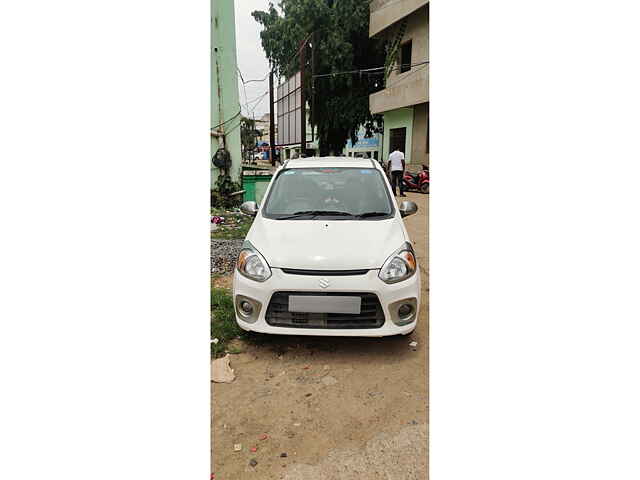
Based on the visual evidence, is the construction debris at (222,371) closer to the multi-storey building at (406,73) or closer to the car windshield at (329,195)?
the car windshield at (329,195)

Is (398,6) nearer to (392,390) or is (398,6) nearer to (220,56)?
(220,56)

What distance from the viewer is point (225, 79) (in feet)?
25.3

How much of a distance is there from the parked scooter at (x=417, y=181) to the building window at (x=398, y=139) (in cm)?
223

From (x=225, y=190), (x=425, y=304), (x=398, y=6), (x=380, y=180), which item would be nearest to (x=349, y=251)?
(x=380, y=180)

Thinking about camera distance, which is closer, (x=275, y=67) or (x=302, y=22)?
(x=302, y=22)

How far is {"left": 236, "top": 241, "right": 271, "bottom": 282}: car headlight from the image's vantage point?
2.62 meters

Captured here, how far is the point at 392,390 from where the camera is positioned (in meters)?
2.34

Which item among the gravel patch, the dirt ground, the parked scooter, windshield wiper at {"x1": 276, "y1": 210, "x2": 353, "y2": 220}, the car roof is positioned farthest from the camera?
the parked scooter

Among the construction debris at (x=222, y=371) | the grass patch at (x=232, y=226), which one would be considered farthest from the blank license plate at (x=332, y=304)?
the grass patch at (x=232, y=226)

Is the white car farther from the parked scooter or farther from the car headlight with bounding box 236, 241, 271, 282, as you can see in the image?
the parked scooter

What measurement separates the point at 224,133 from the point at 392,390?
7.13 metres

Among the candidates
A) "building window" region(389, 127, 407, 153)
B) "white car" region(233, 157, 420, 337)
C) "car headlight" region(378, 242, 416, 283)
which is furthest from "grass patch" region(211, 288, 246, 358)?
"building window" region(389, 127, 407, 153)

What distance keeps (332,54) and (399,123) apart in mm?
3796

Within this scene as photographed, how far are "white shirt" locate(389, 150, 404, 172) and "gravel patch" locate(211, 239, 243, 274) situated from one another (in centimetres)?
630
